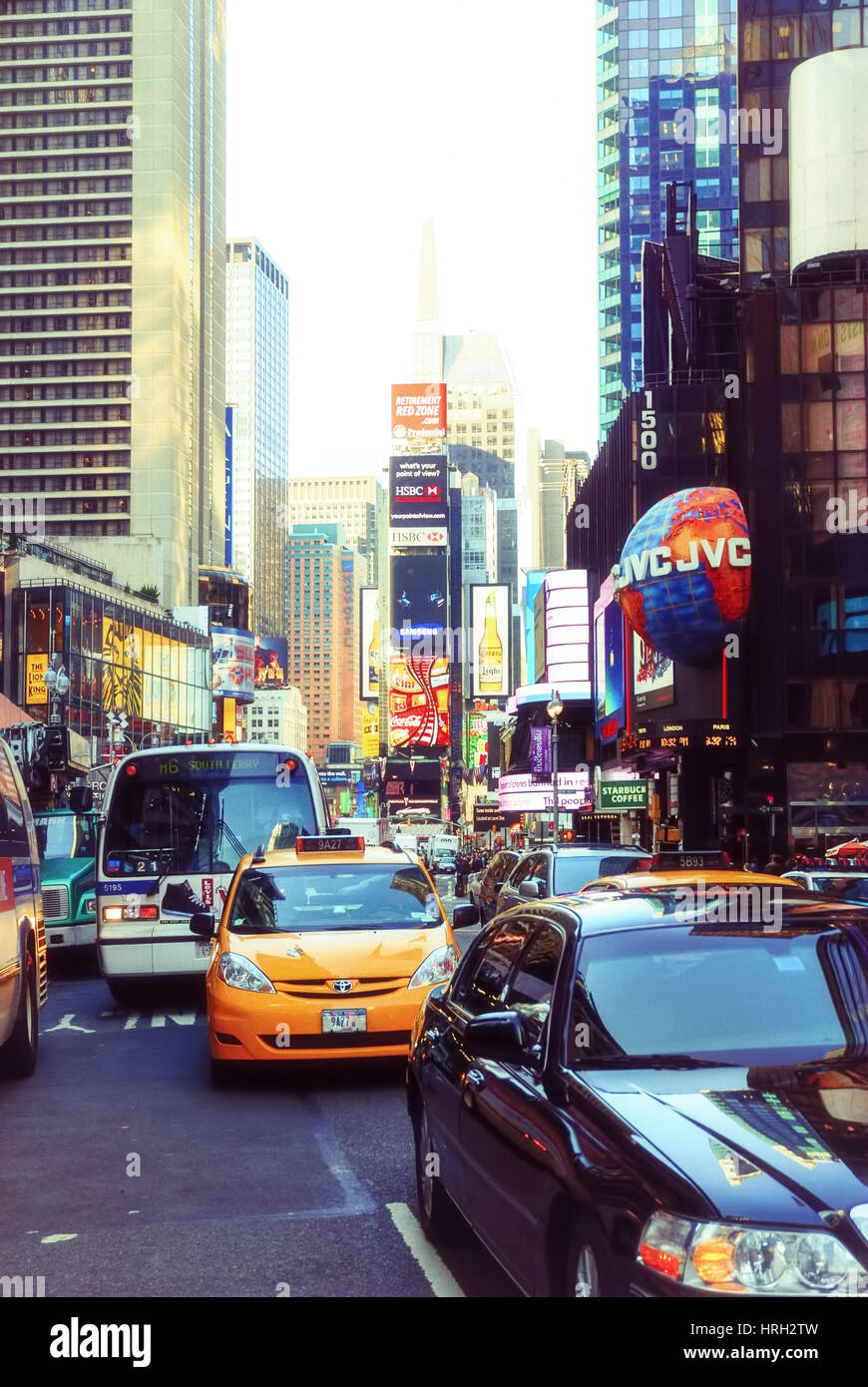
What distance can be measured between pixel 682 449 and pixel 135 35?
9475 cm

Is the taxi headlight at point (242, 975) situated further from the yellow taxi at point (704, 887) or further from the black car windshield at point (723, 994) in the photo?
the black car windshield at point (723, 994)

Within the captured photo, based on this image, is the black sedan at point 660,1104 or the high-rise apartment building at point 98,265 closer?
the black sedan at point 660,1104

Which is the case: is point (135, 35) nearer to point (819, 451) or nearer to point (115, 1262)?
point (819, 451)

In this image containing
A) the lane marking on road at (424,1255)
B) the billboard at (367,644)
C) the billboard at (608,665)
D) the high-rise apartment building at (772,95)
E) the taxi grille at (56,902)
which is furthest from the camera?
the billboard at (367,644)

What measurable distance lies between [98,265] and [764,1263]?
449 feet

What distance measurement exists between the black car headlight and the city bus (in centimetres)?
1205

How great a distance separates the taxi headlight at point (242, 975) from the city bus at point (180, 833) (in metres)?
4.72

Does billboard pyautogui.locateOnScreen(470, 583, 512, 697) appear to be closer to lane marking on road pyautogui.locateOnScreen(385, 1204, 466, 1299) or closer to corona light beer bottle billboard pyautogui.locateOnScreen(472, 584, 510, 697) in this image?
corona light beer bottle billboard pyautogui.locateOnScreen(472, 584, 510, 697)

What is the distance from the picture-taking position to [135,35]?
13212 cm

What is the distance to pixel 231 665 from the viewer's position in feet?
477

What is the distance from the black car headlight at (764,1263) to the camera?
12.1 feet

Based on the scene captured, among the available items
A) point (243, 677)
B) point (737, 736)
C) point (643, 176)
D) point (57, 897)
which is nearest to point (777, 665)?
point (737, 736)

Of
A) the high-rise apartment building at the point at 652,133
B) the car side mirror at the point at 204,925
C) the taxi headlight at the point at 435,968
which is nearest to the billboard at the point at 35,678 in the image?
the high-rise apartment building at the point at 652,133
